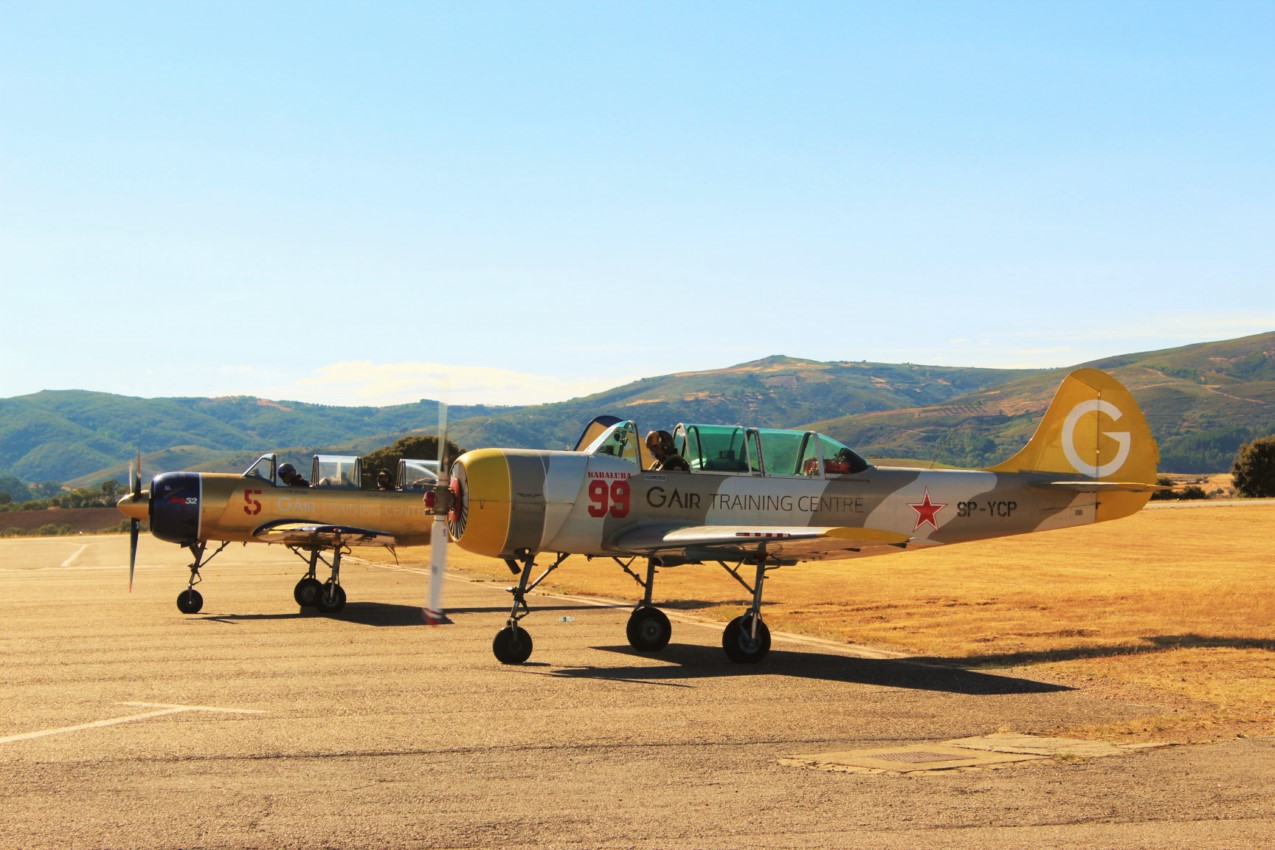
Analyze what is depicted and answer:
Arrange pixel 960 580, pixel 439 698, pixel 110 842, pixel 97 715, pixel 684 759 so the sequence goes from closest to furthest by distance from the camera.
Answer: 1. pixel 110 842
2. pixel 684 759
3. pixel 97 715
4. pixel 439 698
5. pixel 960 580

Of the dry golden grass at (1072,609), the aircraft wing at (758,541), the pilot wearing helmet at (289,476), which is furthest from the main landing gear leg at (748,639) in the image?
the pilot wearing helmet at (289,476)

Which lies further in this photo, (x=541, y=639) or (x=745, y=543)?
(x=541, y=639)

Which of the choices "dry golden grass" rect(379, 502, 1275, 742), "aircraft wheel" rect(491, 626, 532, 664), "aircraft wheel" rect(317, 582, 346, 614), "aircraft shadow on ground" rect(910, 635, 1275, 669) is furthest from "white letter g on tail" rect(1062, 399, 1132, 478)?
"aircraft wheel" rect(317, 582, 346, 614)

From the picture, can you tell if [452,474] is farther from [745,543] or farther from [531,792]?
[531,792]

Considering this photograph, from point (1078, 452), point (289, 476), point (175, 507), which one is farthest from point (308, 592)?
point (1078, 452)

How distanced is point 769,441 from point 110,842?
11309 millimetres

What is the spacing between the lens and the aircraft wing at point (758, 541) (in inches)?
533

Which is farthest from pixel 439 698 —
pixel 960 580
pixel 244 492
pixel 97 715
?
pixel 960 580

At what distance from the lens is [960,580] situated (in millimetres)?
25859

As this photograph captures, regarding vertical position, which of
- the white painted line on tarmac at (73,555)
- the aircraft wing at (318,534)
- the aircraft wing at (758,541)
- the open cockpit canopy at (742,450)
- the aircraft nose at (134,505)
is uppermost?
the open cockpit canopy at (742,450)

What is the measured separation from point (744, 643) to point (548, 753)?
576cm

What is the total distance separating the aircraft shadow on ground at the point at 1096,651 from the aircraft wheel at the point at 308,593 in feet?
40.8

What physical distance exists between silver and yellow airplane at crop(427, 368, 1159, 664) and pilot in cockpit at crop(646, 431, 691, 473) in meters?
0.11

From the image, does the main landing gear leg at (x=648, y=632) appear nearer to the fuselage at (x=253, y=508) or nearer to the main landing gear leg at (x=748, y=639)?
the main landing gear leg at (x=748, y=639)
